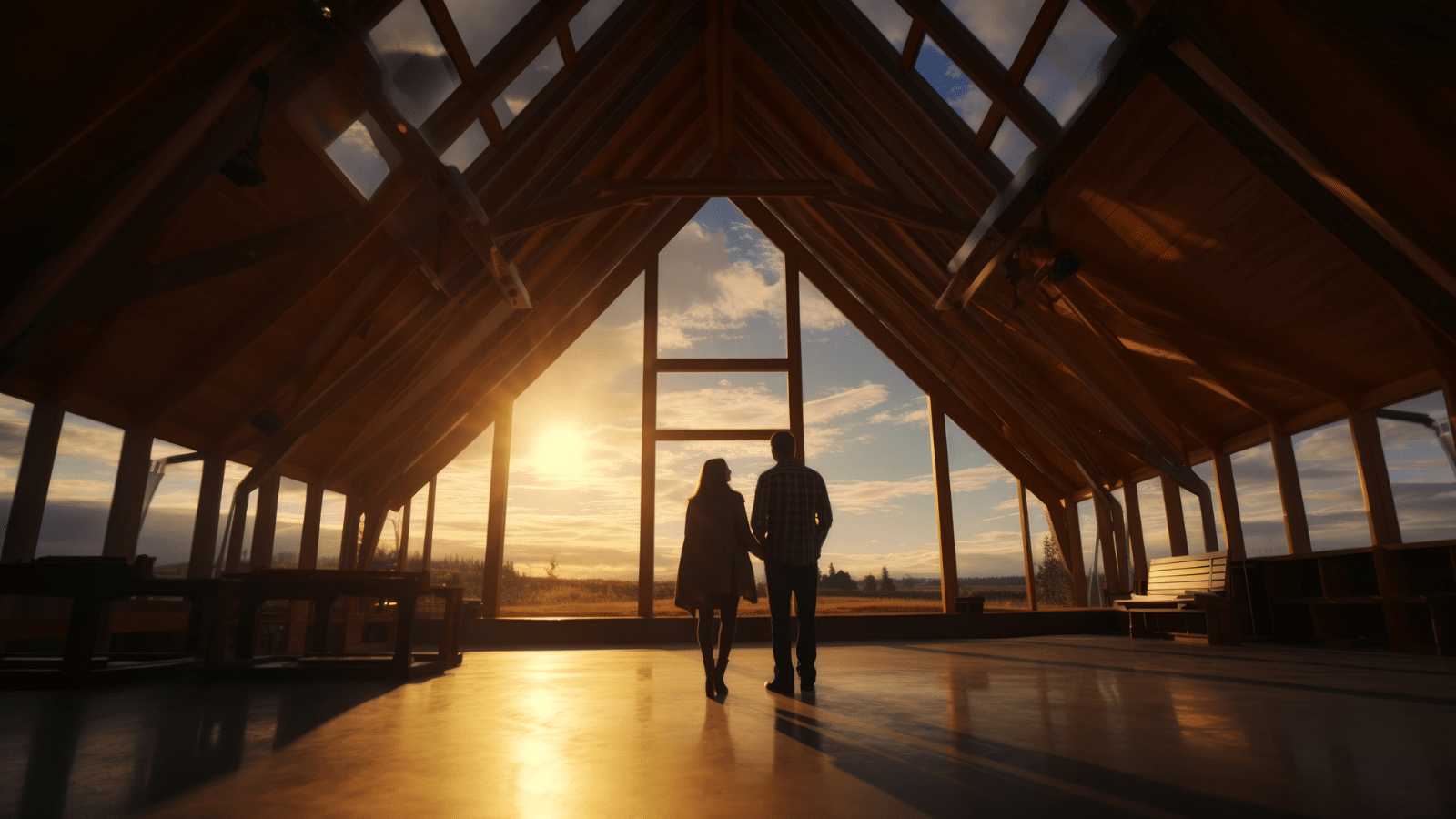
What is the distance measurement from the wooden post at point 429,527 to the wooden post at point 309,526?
1565 millimetres

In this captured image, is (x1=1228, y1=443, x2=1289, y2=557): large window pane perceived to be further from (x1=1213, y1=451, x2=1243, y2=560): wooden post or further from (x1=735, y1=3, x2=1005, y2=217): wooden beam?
(x1=735, y1=3, x2=1005, y2=217): wooden beam

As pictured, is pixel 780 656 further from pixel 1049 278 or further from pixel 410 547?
pixel 410 547

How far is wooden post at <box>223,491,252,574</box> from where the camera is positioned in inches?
249

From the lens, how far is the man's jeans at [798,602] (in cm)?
336

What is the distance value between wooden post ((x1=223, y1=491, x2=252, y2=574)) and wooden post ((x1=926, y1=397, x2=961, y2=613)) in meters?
7.69

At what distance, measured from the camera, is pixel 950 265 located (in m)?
5.95

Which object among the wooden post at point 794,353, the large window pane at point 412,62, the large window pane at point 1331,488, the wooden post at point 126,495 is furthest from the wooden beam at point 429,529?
the large window pane at point 1331,488

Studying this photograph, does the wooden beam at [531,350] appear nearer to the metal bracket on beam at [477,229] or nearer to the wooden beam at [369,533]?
the wooden beam at [369,533]

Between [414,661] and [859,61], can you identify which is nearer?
[414,661]

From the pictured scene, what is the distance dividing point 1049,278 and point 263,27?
5.11 m

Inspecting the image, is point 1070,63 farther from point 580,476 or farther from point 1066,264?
point 580,476

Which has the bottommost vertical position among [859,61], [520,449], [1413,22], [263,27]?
[520,449]

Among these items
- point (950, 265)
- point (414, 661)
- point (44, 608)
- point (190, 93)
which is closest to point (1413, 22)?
point (950, 265)

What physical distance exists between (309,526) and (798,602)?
6403 millimetres
